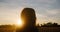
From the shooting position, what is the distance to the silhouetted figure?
489cm

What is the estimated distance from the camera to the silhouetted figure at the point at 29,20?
4.89m

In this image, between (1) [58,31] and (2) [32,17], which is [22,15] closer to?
(2) [32,17]

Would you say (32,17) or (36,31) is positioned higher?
(32,17)

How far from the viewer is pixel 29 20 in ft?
16.5

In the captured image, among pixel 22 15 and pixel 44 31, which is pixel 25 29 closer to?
pixel 22 15

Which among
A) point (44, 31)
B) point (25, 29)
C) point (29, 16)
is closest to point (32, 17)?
point (29, 16)

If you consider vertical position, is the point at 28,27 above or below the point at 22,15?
below

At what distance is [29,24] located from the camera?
491 centimetres

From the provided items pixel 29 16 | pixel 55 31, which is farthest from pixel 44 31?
pixel 29 16

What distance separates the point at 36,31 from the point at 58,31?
14.2m

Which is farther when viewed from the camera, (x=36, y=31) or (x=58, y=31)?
(x=58, y=31)

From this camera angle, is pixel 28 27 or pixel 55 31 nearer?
pixel 28 27

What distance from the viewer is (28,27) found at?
16.0 feet

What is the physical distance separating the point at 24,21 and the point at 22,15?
188 millimetres
